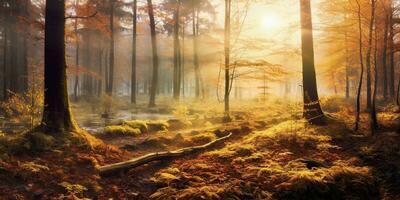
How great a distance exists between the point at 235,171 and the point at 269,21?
11.6m

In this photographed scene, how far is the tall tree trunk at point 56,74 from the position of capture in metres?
8.73

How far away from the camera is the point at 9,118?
17547 millimetres

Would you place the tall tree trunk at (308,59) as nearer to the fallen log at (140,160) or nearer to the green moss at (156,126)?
the fallen log at (140,160)

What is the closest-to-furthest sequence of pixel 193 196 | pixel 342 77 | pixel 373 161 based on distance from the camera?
pixel 193 196
pixel 373 161
pixel 342 77

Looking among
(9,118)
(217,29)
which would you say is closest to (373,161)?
(9,118)

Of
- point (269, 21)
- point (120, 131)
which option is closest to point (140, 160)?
point (120, 131)

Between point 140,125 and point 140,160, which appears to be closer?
point 140,160

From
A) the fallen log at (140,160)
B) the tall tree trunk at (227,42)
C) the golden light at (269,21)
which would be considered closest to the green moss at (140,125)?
the fallen log at (140,160)

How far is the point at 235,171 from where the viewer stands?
7.45 m

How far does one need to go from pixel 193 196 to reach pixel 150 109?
1856 centimetres

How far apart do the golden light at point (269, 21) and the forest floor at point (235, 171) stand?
7.34 m

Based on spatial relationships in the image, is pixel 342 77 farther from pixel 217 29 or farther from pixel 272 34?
pixel 272 34

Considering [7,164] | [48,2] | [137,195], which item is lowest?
[137,195]

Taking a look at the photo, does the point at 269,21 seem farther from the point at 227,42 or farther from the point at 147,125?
the point at 147,125
